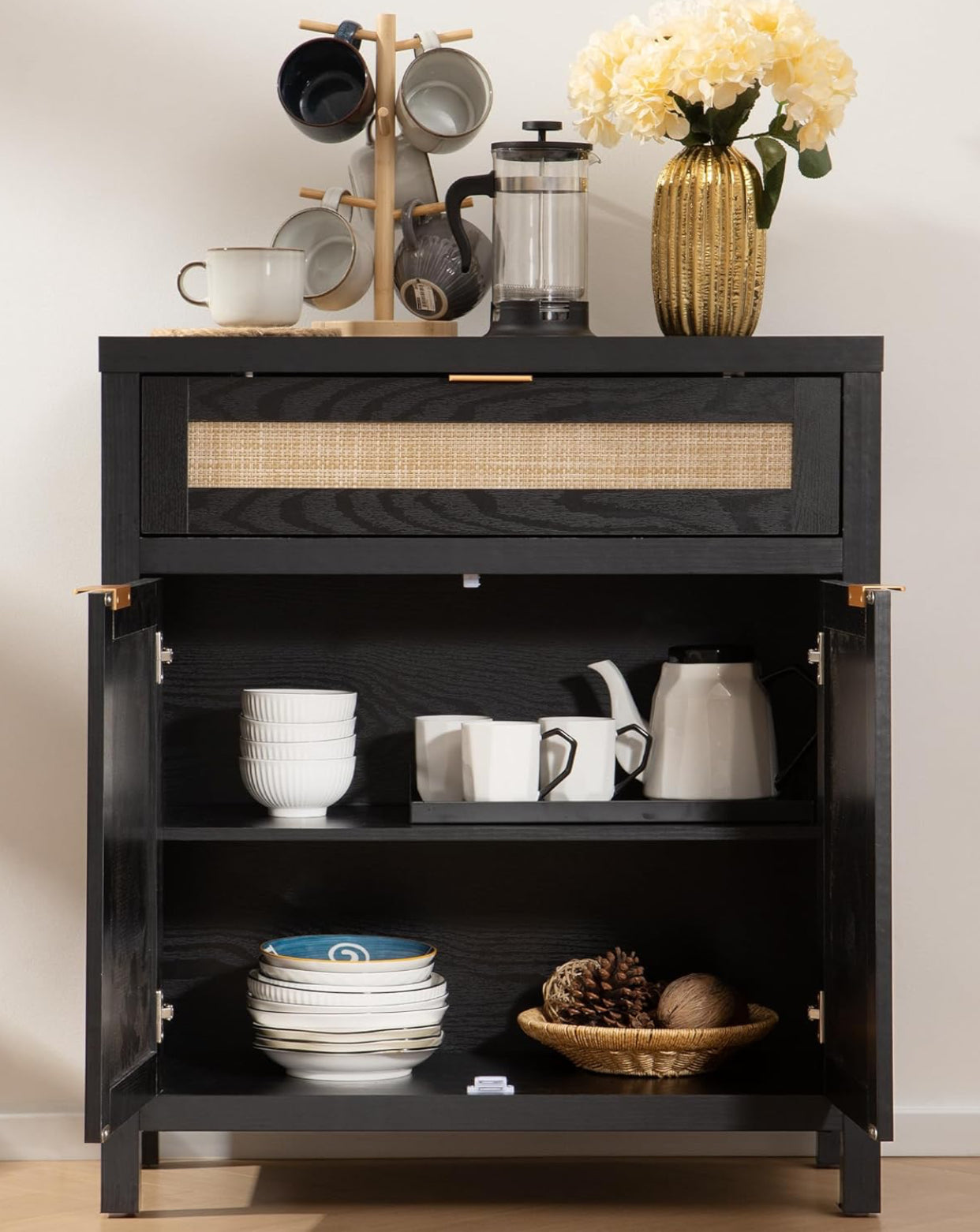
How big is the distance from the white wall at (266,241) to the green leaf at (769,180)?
1.11ft

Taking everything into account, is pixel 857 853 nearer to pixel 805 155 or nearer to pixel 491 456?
pixel 491 456

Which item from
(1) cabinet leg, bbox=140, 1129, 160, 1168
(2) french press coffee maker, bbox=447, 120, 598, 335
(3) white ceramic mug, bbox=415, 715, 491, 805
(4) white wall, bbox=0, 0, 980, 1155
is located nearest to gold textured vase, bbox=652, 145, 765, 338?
(2) french press coffee maker, bbox=447, 120, 598, 335

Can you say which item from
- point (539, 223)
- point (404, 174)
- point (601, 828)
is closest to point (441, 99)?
point (404, 174)

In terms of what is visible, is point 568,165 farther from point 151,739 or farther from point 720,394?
point 151,739

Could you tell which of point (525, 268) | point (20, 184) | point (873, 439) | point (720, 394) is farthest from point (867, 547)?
point (20, 184)

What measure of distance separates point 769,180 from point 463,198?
39 centimetres

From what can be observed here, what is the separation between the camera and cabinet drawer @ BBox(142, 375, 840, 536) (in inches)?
75.5

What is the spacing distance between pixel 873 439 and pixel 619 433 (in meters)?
0.32

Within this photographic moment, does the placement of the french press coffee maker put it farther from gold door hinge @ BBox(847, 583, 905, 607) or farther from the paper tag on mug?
gold door hinge @ BBox(847, 583, 905, 607)

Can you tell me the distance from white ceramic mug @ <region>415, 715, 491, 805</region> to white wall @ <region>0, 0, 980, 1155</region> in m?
0.57

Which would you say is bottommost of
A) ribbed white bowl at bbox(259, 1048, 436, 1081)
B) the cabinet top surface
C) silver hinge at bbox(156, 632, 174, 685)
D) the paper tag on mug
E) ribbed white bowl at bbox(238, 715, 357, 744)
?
ribbed white bowl at bbox(259, 1048, 436, 1081)

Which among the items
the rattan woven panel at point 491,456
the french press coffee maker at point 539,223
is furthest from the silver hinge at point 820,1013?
the french press coffee maker at point 539,223

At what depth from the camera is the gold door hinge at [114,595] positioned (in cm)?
175

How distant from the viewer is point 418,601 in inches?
88.5
